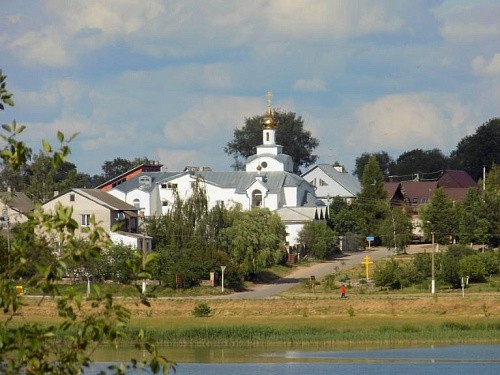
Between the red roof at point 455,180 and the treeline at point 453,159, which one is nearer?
the red roof at point 455,180

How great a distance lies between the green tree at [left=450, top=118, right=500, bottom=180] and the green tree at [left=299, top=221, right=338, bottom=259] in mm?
50149

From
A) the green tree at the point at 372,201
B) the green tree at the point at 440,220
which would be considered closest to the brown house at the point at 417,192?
the green tree at the point at 372,201

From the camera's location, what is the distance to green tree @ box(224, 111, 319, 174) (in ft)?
410

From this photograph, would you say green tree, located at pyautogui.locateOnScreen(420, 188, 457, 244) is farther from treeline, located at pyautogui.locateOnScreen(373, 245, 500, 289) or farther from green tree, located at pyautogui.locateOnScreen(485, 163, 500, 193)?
treeline, located at pyautogui.locateOnScreen(373, 245, 500, 289)

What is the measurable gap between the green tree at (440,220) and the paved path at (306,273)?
3082 millimetres

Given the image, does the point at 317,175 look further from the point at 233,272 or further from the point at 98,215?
the point at 233,272

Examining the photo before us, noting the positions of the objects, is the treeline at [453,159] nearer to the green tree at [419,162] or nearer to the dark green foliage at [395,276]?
the green tree at [419,162]

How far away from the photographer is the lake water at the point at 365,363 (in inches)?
1289

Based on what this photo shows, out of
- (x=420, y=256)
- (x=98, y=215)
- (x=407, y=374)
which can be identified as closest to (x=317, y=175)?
(x=98, y=215)

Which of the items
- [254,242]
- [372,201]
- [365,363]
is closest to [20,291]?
[365,363]

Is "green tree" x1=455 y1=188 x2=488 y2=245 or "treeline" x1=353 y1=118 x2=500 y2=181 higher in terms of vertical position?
"treeline" x1=353 y1=118 x2=500 y2=181

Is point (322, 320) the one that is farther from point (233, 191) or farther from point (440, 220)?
point (233, 191)

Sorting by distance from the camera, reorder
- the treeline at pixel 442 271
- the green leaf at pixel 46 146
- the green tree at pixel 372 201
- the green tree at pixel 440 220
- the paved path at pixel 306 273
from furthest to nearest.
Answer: the green tree at pixel 372 201, the green tree at pixel 440 220, the paved path at pixel 306 273, the treeline at pixel 442 271, the green leaf at pixel 46 146

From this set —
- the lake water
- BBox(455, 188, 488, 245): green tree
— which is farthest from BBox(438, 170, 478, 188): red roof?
the lake water
